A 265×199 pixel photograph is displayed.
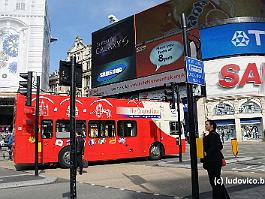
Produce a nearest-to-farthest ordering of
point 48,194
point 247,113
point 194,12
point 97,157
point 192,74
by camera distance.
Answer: point 192,74 < point 48,194 < point 97,157 < point 247,113 < point 194,12

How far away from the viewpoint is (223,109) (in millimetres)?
45625

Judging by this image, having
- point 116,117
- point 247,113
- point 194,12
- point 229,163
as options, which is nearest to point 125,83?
point 194,12

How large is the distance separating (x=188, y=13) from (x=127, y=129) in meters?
33.1

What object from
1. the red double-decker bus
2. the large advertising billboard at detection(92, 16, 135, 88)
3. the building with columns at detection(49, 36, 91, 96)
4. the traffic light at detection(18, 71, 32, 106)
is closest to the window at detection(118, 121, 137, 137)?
the red double-decker bus

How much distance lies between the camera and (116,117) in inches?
750

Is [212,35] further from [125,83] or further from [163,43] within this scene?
[125,83]

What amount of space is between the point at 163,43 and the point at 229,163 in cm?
3651

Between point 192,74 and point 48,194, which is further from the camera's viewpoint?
point 48,194

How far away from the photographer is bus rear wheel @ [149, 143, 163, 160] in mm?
20341

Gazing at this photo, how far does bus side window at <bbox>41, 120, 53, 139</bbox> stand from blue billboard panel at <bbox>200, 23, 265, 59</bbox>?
33308 millimetres

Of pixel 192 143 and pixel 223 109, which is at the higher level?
pixel 223 109

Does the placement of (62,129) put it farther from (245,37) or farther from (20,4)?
(20,4)

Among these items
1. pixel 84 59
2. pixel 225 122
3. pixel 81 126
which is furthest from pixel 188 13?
pixel 84 59

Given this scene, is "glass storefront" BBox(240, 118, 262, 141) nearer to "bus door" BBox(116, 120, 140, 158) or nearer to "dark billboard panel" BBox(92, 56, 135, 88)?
"dark billboard panel" BBox(92, 56, 135, 88)
